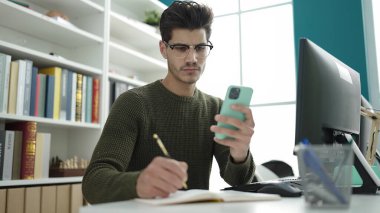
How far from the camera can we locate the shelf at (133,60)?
2785mm

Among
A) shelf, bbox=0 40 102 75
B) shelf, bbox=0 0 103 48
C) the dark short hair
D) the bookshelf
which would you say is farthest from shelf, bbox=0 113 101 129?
the dark short hair

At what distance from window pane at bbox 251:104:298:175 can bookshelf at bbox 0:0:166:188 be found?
1197 millimetres

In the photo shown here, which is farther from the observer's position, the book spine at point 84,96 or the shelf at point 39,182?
the book spine at point 84,96

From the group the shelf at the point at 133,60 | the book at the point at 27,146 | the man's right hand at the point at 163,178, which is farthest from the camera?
the shelf at the point at 133,60

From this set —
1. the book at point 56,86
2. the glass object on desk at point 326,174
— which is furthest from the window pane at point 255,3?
the glass object on desk at point 326,174

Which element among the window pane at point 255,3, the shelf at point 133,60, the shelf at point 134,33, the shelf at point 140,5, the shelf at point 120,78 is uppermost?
the window pane at point 255,3

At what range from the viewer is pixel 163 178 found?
0.73 meters

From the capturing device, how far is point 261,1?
348 cm

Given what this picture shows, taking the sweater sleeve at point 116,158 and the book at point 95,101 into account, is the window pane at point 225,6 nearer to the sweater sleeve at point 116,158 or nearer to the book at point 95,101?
the book at point 95,101

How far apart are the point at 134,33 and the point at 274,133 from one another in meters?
1.56

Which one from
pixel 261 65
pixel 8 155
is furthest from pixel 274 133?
pixel 8 155

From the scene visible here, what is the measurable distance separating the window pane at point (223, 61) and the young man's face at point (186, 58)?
6.82 feet

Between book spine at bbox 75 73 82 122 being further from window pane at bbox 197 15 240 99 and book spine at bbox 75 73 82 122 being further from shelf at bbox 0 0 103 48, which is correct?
window pane at bbox 197 15 240 99

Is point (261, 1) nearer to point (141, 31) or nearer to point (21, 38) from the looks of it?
point (141, 31)
